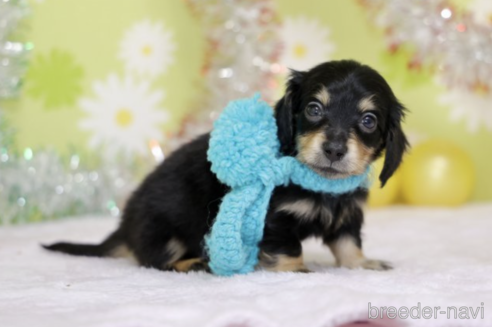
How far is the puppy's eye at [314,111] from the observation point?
2777mm

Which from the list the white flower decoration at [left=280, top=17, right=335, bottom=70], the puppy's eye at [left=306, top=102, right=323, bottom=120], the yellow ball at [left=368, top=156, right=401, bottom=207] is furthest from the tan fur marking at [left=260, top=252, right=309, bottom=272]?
the white flower decoration at [left=280, top=17, right=335, bottom=70]

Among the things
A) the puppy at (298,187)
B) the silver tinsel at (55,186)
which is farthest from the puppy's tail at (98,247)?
the silver tinsel at (55,186)

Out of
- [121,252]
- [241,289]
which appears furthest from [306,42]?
[241,289]

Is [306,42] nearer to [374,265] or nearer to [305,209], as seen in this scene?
[374,265]

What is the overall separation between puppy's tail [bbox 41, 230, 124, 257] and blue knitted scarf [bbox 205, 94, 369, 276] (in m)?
0.75

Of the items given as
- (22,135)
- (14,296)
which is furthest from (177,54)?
(14,296)

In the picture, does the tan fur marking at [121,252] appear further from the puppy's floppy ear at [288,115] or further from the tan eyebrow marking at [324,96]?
the tan eyebrow marking at [324,96]

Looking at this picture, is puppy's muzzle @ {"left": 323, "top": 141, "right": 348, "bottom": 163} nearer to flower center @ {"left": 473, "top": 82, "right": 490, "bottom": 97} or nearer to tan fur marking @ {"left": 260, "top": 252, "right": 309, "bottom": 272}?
tan fur marking @ {"left": 260, "top": 252, "right": 309, "bottom": 272}

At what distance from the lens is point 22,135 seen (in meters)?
5.16

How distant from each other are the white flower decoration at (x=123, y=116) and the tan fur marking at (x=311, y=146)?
292cm

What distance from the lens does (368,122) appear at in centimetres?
279

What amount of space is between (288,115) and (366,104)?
1.06 feet

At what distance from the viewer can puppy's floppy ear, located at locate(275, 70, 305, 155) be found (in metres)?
2.87

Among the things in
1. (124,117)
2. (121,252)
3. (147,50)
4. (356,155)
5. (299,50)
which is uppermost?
(299,50)
